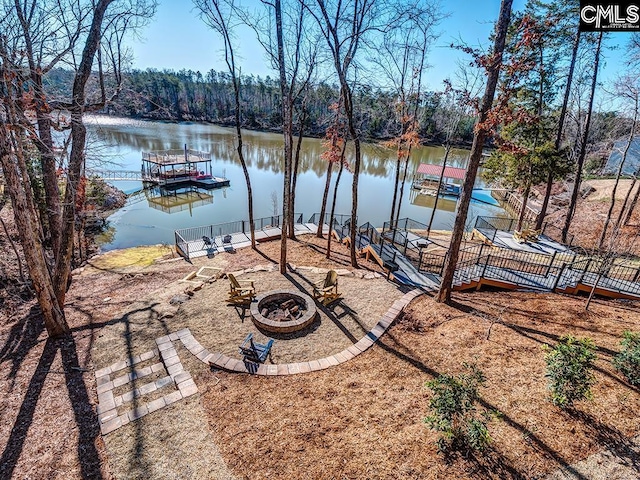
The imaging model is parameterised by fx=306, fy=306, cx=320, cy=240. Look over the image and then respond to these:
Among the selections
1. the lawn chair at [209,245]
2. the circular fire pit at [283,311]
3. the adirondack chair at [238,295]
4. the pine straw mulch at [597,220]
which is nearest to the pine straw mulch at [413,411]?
the circular fire pit at [283,311]

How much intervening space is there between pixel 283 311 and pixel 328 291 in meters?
1.42

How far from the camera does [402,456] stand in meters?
4.03

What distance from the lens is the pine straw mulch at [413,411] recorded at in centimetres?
392

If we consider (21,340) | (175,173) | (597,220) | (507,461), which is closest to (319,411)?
(507,461)

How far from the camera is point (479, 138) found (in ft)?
22.5

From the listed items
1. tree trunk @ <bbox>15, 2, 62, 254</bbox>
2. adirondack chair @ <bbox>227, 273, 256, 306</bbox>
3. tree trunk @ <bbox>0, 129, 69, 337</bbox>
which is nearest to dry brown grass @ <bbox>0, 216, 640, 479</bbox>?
tree trunk @ <bbox>0, 129, 69, 337</bbox>

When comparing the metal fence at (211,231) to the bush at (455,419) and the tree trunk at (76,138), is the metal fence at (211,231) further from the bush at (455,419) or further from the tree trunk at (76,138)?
the bush at (455,419)

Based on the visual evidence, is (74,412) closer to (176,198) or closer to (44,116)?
(44,116)

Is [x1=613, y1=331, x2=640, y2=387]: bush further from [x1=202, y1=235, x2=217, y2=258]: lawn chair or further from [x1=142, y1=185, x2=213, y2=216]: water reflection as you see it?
[x1=142, y1=185, x2=213, y2=216]: water reflection

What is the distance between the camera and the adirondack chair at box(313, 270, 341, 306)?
8516mm

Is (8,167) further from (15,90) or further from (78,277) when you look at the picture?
(78,277)

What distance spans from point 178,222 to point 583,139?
904 inches

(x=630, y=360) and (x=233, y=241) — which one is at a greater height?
(x=630, y=360)

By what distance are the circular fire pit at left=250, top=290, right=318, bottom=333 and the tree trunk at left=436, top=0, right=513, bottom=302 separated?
3585 mm
